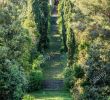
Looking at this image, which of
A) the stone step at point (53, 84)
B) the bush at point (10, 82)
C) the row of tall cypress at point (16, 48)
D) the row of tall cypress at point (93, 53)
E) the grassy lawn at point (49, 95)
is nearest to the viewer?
the bush at point (10, 82)

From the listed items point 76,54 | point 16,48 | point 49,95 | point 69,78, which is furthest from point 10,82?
point 76,54

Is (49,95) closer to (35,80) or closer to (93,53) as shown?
(35,80)

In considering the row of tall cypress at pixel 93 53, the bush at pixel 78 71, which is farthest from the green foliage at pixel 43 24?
the bush at pixel 78 71

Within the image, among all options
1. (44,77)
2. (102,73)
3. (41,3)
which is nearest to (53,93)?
(44,77)

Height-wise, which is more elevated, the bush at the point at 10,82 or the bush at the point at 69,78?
the bush at the point at 10,82

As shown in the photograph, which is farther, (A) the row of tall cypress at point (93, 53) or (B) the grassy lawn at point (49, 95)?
(B) the grassy lawn at point (49, 95)

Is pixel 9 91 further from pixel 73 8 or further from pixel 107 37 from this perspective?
pixel 73 8

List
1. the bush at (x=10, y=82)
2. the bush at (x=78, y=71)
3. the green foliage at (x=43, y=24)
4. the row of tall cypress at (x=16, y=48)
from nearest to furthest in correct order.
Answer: the bush at (x=10, y=82) → the row of tall cypress at (x=16, y=48) → the bush at (x=78, y=71) → the green foliage at (x=43, y=24)

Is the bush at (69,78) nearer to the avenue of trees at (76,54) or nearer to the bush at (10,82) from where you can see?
the avenue of trees at (76,54)
